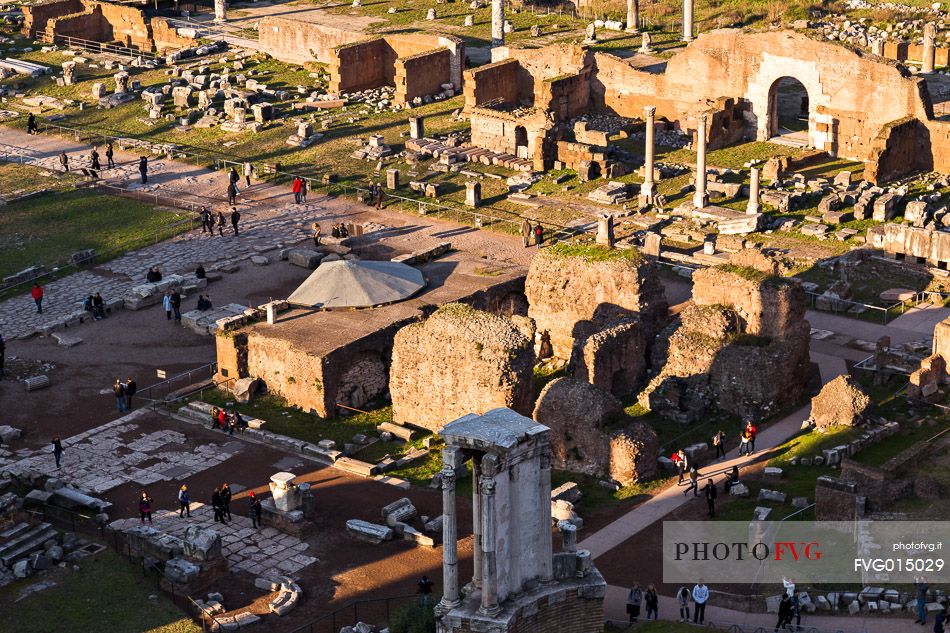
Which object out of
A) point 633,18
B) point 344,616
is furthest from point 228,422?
point 633,18

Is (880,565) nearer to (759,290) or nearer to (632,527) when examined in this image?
(632,527)

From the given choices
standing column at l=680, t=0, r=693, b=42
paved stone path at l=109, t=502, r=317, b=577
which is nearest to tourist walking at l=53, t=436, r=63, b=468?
paved stone path at l=109, t=502, r=317, b=577

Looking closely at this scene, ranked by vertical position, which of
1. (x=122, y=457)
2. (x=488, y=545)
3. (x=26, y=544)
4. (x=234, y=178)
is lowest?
(x=122, y=457)

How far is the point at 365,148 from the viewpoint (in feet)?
229

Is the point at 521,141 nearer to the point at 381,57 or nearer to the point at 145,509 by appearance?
the point at 381,57

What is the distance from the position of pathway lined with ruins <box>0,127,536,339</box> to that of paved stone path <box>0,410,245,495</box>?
845cm

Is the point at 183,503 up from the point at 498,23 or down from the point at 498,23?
down

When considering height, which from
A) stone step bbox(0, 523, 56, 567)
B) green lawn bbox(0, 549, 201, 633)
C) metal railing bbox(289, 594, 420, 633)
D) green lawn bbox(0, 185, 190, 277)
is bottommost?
metal railing bbox(289, 594, 420, 633)

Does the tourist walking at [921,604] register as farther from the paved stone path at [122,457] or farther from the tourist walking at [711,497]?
the paved stone path at [122,457]

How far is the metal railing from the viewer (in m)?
36.8

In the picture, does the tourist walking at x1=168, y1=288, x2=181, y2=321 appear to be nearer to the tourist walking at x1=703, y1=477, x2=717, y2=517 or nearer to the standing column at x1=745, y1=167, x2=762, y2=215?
the standing column at x1=745, y1=167, x2=762, y2=215

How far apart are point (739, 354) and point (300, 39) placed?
138 ft

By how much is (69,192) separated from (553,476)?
30.2 metres

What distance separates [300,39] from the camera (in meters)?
82.9
